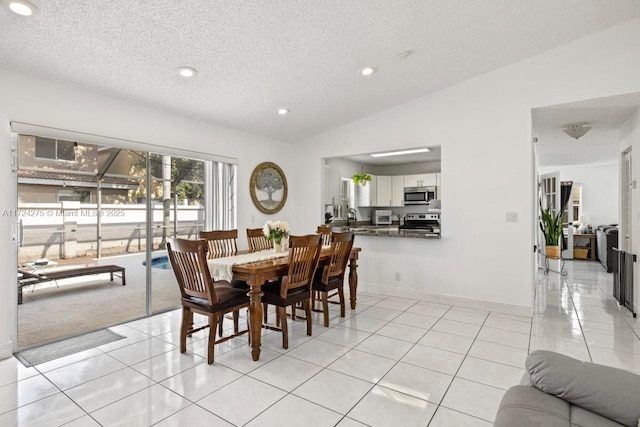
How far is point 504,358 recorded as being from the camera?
2787 mm

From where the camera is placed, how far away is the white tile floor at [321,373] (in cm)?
204

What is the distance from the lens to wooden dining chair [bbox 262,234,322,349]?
2996 mm

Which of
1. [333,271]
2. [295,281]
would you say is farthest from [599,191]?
[295,281]

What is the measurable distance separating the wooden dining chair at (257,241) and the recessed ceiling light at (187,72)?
181 centimetres

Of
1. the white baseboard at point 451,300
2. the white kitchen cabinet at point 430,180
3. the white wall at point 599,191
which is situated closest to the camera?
the white baseboard at point 451,300

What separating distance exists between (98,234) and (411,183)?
5.93m

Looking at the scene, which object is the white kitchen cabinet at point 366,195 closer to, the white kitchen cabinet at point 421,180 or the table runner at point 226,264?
the white kitchen cabinet at point 421,180

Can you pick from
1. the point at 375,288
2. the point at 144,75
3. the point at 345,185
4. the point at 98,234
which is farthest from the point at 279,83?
the point at 345,185

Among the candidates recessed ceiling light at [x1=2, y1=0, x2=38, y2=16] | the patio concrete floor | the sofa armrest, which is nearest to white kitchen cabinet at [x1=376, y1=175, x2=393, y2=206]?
the patio concrete floor

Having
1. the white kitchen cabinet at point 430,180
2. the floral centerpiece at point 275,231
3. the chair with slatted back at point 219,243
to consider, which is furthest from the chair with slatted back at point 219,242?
the white kitchen cabinet at point 430,180

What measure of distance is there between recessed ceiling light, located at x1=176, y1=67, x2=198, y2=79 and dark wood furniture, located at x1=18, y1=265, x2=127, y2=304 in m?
2.32

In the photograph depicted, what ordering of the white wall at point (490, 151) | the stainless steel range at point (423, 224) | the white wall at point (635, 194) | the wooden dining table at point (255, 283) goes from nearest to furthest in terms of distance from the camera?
the wooden dining table at point (255, 283) < the white wall at point (490, 151) < the white wall at point (635, 194) < the stainless steel range at point (423, 224)

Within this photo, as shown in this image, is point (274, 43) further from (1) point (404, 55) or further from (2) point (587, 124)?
(2) point (587, 124)

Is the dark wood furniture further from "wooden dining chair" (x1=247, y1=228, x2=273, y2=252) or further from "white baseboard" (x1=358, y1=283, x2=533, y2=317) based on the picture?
"white baseboard" (x1=358, y1=283, x2=533, y2=317)
